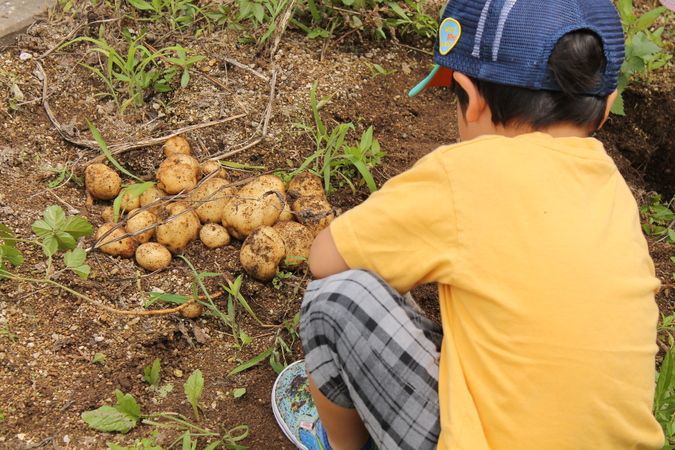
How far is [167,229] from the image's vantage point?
7.63 ft

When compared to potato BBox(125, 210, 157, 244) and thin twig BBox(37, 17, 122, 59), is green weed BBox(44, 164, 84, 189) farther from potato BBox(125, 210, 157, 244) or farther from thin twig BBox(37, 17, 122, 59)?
thin twig BBox(37, 17, 122, 59)

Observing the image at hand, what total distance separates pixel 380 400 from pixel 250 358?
0.74 meters

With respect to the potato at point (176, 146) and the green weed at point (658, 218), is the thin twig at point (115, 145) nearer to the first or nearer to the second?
the potato at point (176, 146)

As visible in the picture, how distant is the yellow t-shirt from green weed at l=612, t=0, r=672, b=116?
1.60m

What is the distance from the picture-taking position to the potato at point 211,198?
2.40 meters

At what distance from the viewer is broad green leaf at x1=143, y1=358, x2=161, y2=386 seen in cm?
202

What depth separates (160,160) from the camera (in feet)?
8.82

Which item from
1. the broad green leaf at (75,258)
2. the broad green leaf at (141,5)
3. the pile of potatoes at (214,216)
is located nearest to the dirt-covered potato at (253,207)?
the pile of potatoes at (214,216)

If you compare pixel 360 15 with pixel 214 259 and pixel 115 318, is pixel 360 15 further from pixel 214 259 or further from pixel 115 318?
pixel 115 318

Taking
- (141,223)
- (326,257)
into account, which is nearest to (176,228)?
(141,223)

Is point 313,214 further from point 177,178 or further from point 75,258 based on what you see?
point 75,258

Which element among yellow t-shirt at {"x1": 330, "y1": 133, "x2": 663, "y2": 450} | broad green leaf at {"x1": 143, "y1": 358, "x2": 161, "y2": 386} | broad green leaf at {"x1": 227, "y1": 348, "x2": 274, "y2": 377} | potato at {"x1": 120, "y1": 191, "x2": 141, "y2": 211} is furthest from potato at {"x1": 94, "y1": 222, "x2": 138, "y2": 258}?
yellow t-shirt at {"x1": 330, "y1": 133, "x2": 663, "y2": 450}

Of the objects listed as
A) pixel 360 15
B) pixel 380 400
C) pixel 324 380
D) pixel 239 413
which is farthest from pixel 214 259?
pixel 360 15

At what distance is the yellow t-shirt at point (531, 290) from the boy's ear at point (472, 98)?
182mm
